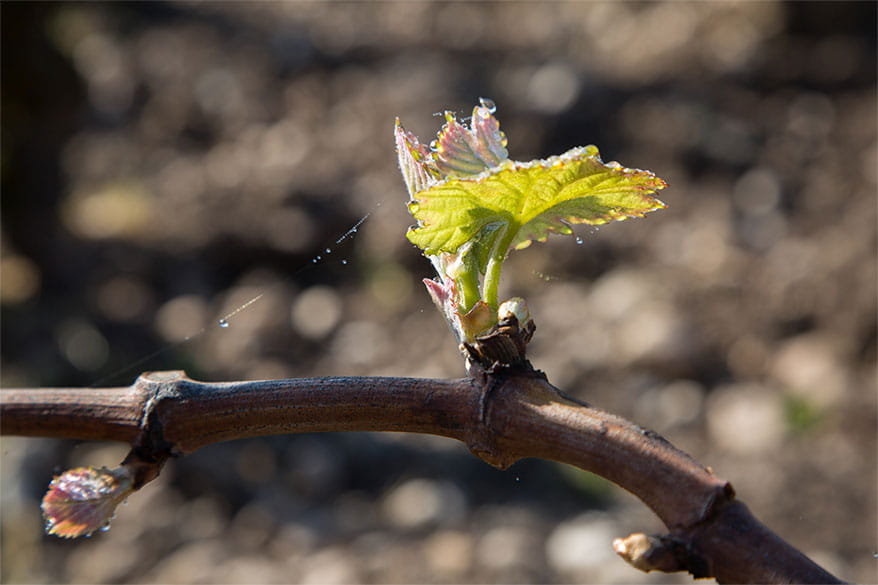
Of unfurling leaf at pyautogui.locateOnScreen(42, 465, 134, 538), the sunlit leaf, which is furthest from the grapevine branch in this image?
the sunlit leaf

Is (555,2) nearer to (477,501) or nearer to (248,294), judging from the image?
(248,294)

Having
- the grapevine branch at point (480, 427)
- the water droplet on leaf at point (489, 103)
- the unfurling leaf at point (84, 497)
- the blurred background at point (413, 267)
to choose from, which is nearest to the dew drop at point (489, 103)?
the water droplet on leaf at point (489, 103)

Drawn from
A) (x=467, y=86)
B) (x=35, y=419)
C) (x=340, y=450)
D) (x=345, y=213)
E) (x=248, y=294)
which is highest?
(x=467, y=86)

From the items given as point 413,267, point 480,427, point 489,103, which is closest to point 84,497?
point 480,427

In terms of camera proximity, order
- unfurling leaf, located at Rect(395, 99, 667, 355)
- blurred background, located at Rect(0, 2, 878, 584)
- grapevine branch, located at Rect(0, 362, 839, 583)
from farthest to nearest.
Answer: blurred background, located at Rect(0, 2, 878, 584)
unfurling leaf, located at Rect(395, 99, 667, 355)
grapevine branch, located at Rect(0, 362, 839, 583)

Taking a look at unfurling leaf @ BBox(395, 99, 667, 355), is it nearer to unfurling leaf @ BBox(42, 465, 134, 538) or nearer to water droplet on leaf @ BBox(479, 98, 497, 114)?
water droplet on leaf @ BBox(479, 98, 497, 114)

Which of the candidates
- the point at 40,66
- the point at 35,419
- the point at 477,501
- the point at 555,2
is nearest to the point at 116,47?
the point at 40,66
